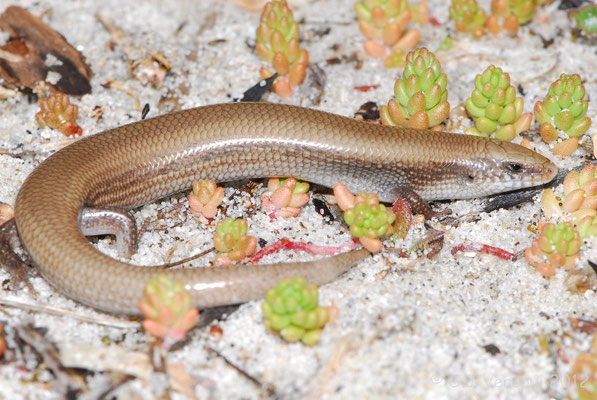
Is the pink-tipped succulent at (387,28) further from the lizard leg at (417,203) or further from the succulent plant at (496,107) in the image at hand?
the lizard leg at (417,203)

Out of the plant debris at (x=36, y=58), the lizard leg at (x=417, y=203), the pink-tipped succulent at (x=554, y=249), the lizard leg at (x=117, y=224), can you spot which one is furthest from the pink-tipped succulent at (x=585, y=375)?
the plant debris at (x=36, y=58)

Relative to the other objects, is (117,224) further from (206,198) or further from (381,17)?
(381,17)

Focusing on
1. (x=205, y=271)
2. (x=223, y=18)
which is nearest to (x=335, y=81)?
(x=223, y=18)

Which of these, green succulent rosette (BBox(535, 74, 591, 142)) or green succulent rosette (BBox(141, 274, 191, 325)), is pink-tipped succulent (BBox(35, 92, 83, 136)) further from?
green succulent rosette (BBox(535, 74, 591, 142))

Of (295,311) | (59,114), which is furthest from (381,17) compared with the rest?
(295,311)

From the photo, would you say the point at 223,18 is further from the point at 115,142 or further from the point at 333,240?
the point at 333,240

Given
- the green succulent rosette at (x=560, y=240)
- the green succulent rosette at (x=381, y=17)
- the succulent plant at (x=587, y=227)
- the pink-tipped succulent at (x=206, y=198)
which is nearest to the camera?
the green succulent rosette at (x=560, y=240)
